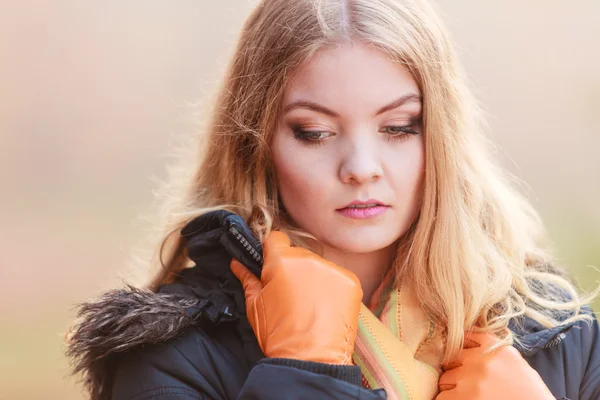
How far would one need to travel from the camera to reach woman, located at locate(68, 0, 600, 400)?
1932mm

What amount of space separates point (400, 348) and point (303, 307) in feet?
1.14

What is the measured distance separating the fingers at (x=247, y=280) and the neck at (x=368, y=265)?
0.30 meters

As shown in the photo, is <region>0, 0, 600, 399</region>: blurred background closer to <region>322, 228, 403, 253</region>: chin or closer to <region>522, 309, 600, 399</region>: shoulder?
<region>522, 309, 600, 399</region>: shoulder

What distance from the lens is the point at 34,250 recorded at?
18.7ft

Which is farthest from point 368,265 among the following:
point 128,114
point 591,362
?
point 128,114

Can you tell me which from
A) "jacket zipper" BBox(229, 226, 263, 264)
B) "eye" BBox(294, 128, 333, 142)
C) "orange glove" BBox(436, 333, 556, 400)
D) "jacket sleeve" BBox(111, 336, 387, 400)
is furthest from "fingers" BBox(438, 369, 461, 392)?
"eye" BBox(294, 128, 333, 142)

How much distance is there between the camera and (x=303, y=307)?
6.16 feet

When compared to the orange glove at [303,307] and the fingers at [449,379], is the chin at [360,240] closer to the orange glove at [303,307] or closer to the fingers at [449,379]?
the orange glove at [303,307]

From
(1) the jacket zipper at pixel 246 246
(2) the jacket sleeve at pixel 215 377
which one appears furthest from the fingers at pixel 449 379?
(1) the jacket zipper at pixel 246 246

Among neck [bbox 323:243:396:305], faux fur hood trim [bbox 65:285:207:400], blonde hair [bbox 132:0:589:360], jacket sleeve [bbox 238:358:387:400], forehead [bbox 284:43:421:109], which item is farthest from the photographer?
neck [bbox 323:243:396:305]

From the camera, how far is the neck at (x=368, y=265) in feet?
7.45

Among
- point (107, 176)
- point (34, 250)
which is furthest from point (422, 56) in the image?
point (107, 176)

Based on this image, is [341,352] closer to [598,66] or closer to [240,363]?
[240,363]

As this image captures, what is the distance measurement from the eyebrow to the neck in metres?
0.43
